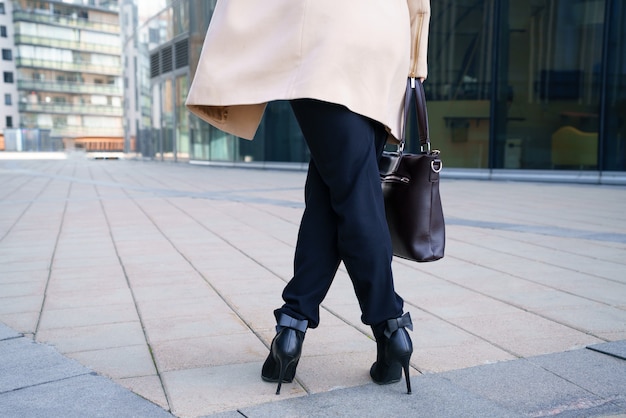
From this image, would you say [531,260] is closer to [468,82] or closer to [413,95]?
[413,95]

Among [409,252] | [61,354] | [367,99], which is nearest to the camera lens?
[367,99]

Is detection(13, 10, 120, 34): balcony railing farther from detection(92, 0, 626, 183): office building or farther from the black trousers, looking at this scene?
the black trousers

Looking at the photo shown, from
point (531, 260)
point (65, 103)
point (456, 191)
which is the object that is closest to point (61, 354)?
point (531, 260)

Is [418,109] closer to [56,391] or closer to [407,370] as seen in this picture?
[407,370]

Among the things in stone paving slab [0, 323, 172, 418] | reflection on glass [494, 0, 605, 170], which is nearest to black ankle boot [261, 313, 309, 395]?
stone paving slab [0, 323, 172, 418]

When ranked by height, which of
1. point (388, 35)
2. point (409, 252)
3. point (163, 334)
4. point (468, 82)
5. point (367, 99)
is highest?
point (468, 82)

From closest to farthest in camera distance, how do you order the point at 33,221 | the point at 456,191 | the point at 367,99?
the point at 367,99, the point at 33,221, the point at 456,191

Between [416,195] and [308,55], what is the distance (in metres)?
0.56

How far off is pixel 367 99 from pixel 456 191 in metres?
8.79

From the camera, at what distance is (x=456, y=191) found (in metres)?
10.3

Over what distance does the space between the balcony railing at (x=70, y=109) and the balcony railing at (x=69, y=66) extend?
420 cm

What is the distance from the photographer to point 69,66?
73.3 metres

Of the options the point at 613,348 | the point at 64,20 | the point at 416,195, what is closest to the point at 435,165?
the point at 416,195

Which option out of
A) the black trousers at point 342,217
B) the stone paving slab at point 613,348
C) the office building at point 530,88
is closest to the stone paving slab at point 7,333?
the black trousers at point 342,217
